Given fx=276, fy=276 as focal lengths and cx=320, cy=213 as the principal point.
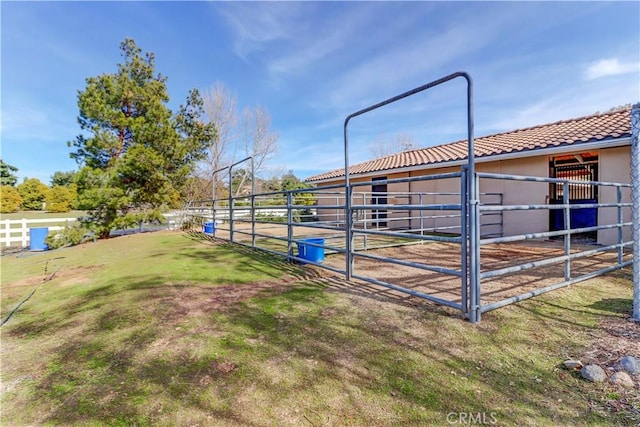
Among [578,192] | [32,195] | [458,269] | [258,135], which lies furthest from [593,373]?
[32,195]

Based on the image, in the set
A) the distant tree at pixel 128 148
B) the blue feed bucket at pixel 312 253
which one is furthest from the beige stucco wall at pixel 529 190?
the distant tree at pixel 128 148

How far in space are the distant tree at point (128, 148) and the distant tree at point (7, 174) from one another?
3197 centimetres

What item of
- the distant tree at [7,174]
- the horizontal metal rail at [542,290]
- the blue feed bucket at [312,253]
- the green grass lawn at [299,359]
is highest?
the distant tree at [7,174]

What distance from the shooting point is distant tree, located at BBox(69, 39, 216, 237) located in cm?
946

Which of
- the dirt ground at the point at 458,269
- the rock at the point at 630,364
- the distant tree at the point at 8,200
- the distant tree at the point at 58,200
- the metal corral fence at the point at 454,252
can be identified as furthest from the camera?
the distant tree at the point at 58,200

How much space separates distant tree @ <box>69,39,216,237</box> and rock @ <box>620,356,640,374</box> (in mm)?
11604

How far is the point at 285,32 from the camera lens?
368 inches

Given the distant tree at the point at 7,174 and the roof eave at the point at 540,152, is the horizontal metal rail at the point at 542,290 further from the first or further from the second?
the distant tree at the point at 7,174

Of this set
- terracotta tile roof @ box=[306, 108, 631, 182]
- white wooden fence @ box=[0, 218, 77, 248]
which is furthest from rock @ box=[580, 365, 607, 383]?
white wooden fence @ box=[0, 218, 77, 248]

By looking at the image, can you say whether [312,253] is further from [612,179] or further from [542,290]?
[612,179]

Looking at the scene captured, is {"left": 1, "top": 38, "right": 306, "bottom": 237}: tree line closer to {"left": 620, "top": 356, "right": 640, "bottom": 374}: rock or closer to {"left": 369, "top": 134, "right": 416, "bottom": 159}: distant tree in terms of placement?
{"left": 620, "top": 356, "right": 640, "bottom": 374}: rock

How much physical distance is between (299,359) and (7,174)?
45.2 metres

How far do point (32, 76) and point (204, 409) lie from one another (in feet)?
39.7

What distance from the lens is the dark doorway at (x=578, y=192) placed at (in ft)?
23.6
